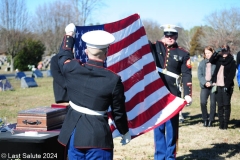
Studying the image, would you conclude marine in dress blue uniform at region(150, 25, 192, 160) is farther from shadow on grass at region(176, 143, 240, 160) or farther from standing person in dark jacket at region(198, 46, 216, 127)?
standing person in dark jacket at region(198, 46, 216, 127)

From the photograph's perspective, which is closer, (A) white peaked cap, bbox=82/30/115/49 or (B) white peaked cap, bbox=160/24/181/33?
(A) white peaked cap, bbox=82/30/115/49

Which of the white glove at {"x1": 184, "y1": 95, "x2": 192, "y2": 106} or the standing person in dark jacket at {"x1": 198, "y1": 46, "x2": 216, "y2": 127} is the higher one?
the white glove at {"x1": 184, "y1": 95, "x2": 192, "y2": 106}

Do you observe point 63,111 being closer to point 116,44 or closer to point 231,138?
point 116,44

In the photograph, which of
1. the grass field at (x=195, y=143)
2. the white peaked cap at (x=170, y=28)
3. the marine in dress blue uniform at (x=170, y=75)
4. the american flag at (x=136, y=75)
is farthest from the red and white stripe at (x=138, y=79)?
the grass field at (x=195, y=143)

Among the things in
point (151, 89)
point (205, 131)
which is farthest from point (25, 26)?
point (151, 89)

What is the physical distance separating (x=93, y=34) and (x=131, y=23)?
64.3 inches

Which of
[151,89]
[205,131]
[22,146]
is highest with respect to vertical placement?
[151,89]

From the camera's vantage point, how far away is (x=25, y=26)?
4728 centimetres

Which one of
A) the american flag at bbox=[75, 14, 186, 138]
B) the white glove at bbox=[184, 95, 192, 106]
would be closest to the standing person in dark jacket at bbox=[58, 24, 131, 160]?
the american flag at bbox=[75, 14, 186, 138]

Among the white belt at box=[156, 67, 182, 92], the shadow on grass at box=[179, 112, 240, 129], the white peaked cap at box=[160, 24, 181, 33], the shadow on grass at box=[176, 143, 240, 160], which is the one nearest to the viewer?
the white peaked cap at box=[160, 24, 181, 33]

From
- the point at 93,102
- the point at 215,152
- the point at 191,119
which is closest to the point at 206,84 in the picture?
the point at 191,119

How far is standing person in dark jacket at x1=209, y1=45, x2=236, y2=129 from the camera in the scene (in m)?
9.33

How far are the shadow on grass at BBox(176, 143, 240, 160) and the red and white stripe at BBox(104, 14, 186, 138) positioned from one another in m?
1.67

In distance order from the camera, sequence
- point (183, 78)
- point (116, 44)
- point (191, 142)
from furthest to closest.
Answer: point (191, 142) → point (183, 78) → point (116, 44)
